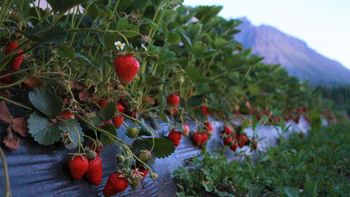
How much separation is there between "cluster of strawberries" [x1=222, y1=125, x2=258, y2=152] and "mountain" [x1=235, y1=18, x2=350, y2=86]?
1266cm

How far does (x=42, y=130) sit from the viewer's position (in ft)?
3.59

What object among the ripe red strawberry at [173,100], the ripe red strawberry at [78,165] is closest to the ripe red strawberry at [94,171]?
the ripe red strawberry at [78,165]

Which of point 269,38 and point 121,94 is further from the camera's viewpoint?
point 269,38

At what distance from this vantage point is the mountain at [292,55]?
635 inches

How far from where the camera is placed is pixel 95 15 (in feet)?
4.91

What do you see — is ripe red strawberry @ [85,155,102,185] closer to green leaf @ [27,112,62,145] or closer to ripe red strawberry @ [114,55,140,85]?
green leaf @ [27,112,62,145]

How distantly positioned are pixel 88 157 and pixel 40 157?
0.13m

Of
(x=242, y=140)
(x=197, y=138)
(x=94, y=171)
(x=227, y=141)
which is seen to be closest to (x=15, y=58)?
(x=94, y=171)

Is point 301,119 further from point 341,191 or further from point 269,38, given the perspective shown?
point 269,38

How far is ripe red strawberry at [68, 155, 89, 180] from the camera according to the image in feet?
3.68

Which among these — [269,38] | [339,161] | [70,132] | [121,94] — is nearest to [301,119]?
[339,161]

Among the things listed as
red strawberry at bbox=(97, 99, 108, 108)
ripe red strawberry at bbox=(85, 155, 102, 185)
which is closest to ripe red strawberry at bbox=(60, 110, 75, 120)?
ripe red strawberry at bbox=(85, 155, 102, 185)

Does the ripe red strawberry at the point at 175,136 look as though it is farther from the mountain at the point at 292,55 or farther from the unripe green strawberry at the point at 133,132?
the mountain at the point at 292,55

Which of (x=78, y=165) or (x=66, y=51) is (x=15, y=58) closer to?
(x=66, y=51)
